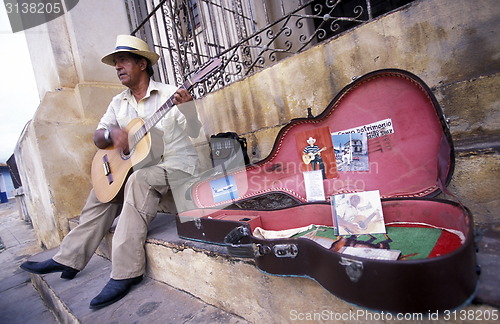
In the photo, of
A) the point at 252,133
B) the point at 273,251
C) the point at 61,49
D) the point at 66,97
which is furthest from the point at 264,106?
the point at 61,49

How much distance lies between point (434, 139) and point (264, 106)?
137cm

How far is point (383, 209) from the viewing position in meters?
1.00

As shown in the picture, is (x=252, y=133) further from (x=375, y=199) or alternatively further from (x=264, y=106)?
(x=375, y=199)

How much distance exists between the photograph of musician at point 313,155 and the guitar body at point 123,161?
38.5 inches

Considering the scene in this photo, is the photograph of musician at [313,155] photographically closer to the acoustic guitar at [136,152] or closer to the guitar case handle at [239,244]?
the guitar case handle at [239,244]

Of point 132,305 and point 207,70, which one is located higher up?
point 207,70

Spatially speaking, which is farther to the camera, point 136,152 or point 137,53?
point 137,53

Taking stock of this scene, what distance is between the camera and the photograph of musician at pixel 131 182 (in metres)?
1.44

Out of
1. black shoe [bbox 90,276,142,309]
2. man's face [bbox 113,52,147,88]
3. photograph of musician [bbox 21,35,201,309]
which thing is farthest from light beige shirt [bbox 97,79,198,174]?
black shoe [bbox 90,276,142,309]

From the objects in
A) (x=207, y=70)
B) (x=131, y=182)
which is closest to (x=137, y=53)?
(x=207, y=70)

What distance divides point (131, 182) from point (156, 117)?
47 centimetres

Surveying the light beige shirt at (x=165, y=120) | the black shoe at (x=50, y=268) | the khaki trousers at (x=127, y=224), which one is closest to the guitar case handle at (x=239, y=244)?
the khaki trousers at (x=127, y=224)

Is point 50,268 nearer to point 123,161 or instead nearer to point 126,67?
point 123,161

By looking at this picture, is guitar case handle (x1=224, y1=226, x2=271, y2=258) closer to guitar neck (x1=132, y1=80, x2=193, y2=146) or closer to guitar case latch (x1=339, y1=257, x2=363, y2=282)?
guitar case latch (x1=339, y1=257, x2=363, y2=282)
